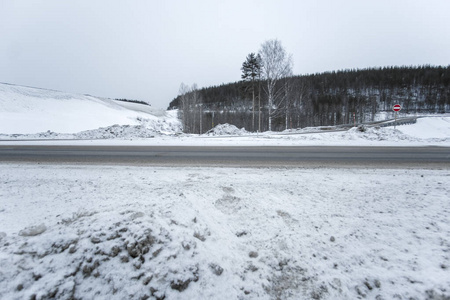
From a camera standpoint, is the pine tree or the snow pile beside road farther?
the snow pile beside road

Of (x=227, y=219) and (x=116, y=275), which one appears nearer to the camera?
(x=116, y=275)

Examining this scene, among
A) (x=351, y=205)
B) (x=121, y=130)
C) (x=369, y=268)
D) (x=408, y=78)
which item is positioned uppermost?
(x=408, y=78)

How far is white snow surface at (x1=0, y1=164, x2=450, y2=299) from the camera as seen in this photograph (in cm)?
195

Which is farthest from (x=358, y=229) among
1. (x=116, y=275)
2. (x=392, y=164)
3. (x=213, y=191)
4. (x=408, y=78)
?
(x=408, y=78)

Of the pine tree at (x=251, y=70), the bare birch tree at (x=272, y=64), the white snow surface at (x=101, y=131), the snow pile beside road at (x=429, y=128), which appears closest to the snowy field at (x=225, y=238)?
the white snow surface at (x=101, y=131)

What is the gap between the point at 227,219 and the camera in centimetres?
318

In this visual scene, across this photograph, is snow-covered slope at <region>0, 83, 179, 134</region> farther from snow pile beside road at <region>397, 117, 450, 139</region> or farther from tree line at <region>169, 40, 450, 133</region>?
snow pile beside road at <region>397, 117, 450, 139</region>

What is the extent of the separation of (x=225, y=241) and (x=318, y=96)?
284ft

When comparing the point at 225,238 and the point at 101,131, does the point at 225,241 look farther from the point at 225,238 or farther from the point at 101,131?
the point at 101,131

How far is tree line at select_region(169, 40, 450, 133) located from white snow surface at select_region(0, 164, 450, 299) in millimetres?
21399

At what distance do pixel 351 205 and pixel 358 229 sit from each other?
78cm

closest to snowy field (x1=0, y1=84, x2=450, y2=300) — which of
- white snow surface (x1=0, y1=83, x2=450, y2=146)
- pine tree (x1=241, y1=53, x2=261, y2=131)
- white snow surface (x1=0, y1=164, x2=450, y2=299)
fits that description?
white snow surface (x1=0, y1=164, x2=450, y2=299)

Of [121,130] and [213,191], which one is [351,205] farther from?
[121,130]

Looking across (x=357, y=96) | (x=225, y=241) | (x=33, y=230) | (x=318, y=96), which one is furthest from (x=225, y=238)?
(x=357, y=96)
